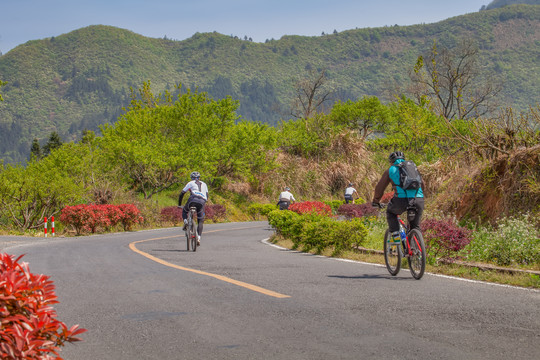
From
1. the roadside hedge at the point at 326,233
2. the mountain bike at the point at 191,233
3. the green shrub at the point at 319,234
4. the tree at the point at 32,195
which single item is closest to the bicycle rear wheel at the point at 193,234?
the mountain bike at the point at 191,233

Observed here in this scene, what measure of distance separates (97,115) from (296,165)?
510 feet

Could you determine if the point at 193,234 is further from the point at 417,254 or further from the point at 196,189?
the point at 417,254

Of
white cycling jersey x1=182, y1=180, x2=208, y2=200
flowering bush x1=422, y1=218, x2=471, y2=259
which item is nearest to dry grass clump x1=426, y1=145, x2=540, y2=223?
flowering bush x1=422, y1=218, x2=471, y2=259

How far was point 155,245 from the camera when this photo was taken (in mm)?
18109

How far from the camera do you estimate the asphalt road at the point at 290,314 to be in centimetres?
516

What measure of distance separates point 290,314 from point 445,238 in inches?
201

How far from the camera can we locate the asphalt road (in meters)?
5.16

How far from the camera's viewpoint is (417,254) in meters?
9.33

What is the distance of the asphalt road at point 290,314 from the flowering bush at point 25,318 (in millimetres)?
1817

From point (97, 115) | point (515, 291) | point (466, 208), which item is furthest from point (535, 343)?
point (97, 115)

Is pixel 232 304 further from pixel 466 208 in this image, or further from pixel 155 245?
pixel 155 245

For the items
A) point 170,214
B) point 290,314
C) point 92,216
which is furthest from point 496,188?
point 170,214

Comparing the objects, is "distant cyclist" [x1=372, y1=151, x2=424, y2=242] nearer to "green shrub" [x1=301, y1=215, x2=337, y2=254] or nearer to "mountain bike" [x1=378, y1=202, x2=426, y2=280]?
"mountain bike" [x1=378, y1=202, x2=426, y2=280]

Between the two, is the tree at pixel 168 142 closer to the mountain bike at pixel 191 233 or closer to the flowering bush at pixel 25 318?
the mountain bike at pixel 191 233
